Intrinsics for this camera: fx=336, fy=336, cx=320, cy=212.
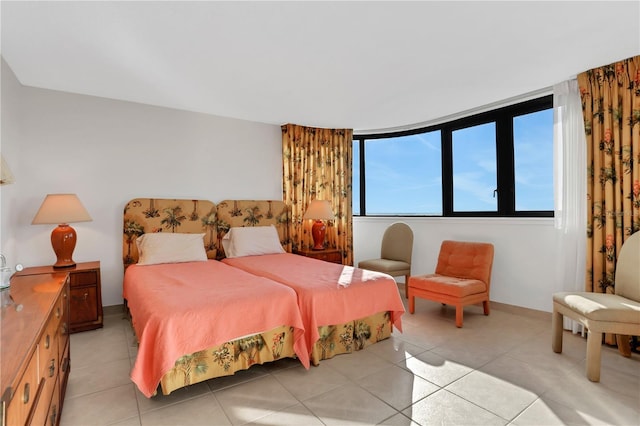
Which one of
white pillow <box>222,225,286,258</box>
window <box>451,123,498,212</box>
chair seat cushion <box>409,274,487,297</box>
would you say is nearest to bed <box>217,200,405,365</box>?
white pillow <box>222,225,286,258</box>

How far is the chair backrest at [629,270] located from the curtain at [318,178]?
3080mm

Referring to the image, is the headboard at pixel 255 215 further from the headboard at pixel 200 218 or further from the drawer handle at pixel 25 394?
the drawer handle at pixel 25 394

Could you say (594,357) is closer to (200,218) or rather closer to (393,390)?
(393,390)

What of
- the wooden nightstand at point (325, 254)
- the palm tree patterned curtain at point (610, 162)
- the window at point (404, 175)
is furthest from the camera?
the window at point (404, 175)

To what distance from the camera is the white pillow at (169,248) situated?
3541 mm

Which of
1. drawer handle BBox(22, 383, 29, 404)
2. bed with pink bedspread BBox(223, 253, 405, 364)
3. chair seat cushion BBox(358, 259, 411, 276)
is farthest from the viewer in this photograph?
chair seat cushion BBox(358, 259, 411, 276)

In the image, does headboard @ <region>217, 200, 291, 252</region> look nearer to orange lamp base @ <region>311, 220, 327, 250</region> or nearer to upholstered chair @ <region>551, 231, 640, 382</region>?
orange lamp base @ <region>311, 220, 327, 250</region>

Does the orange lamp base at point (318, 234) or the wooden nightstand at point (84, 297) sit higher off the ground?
the orange lamp base at point (318, 234)

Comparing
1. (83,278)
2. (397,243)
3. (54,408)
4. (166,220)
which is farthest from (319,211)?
(54,408)

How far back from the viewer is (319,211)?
466 cm

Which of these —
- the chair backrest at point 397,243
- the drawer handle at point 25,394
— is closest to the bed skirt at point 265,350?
the drawer handle at point 25,394

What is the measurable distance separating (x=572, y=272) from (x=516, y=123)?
175 centimetres

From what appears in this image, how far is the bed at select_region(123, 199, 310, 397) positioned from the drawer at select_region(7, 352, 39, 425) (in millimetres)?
723

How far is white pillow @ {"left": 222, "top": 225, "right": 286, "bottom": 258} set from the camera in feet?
13.5
